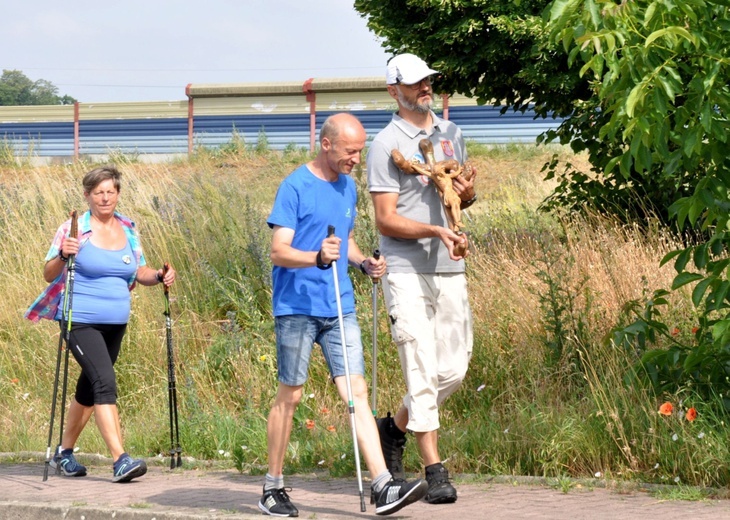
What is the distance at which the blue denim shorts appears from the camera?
21.2ft

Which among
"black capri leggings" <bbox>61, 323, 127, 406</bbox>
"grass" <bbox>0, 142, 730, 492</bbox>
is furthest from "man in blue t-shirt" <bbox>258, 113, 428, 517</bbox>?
"black capri leggings" <bbox>61, 323, 127, 406</bbox>

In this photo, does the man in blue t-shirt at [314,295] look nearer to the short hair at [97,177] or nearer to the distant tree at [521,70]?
the short hair at [97,177]

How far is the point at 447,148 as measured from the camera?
265 inches

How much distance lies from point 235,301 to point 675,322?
4.30 meters

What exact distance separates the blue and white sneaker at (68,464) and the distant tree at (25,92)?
82.1 meters

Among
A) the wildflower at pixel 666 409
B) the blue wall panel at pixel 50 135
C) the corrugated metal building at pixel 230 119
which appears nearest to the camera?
the wildflower at pixel 666 409

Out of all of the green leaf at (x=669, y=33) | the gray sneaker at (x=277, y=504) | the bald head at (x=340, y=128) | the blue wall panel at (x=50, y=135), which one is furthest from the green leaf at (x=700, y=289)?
the blue wall panel at (x=50, y=135)

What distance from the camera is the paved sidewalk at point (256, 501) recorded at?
6.40 metres

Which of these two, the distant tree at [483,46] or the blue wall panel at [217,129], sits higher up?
the blue wall panel at [217,129]

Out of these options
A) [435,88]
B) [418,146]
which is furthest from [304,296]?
[435,88]

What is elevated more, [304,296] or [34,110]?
[34,110]

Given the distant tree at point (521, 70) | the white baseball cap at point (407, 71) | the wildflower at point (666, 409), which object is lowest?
the wildflower at point (666, 409)

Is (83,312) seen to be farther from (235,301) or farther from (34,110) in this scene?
(34,110)

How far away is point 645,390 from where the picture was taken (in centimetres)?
753
